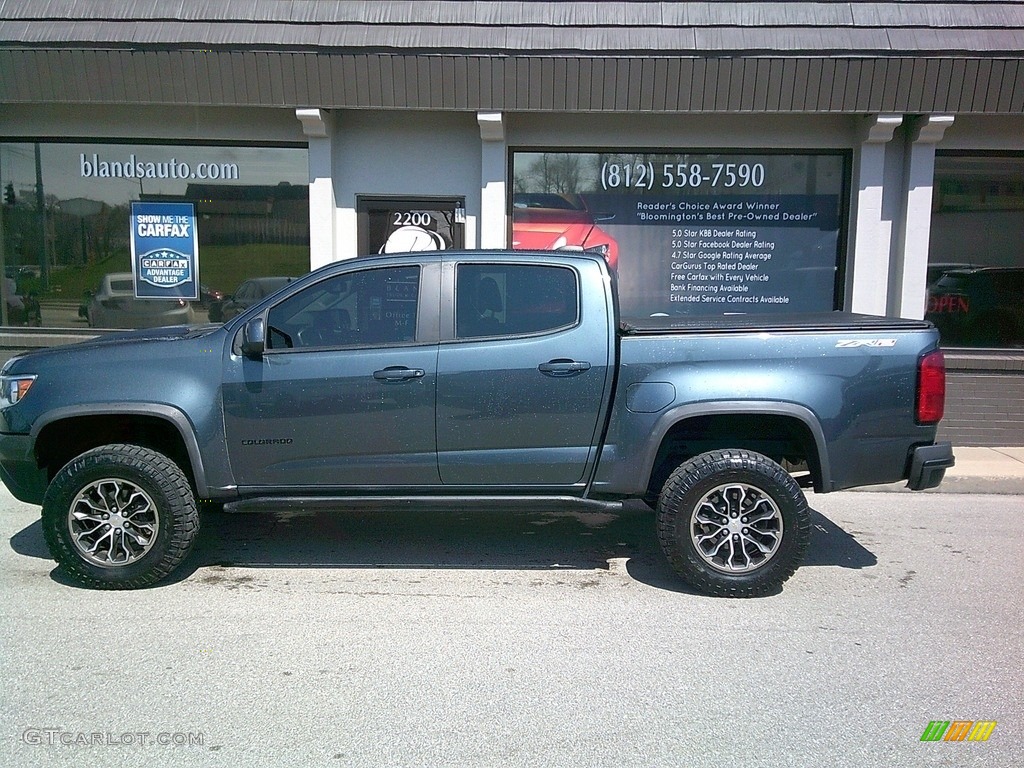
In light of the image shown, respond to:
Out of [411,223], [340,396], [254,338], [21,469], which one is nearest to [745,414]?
[340,396]

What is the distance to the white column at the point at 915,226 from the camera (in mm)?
8383

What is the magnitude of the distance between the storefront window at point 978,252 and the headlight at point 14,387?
27.4ft

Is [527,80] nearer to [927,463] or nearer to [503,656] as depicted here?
[927,463]

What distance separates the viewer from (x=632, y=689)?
3.54m

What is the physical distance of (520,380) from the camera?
456cm

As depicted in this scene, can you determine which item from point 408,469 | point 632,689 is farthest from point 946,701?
point 408,469

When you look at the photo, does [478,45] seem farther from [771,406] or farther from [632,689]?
[632,689]

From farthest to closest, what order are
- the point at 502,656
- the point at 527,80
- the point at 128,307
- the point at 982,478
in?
the point at 128,307
the point at 527,80
the point at 982,478
the point at 502,656

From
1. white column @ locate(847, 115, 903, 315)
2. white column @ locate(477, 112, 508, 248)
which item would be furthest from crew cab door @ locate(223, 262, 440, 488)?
white column @ locate(847, 115, 903, 315)

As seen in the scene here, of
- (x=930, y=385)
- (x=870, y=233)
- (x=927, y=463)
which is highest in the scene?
(x=870, y=233)

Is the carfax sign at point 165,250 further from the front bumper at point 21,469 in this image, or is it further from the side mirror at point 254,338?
the side mirror at point 254,338

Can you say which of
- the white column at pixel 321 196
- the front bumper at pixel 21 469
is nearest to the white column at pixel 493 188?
the white column at pixel 321 196

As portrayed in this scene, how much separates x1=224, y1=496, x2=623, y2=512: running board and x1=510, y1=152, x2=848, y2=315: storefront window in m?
4.69

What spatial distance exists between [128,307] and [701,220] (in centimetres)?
645
